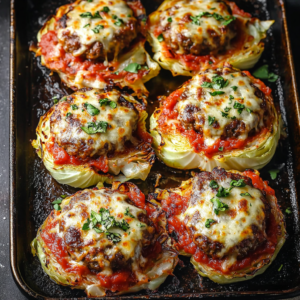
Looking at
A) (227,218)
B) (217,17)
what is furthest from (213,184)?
(217,17)

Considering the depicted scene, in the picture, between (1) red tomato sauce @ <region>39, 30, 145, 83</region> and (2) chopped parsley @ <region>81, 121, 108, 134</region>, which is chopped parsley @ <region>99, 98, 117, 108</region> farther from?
(1) red tomato sauce @ <region>39, 30, 145, 83</region>

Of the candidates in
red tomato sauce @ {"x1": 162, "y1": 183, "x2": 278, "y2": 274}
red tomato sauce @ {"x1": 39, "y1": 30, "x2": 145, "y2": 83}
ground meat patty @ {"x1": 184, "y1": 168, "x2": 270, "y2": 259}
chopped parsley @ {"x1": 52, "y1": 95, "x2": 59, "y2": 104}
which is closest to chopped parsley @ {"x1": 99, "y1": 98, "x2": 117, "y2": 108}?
red tomato sauce @ {"x1": 39, "y1": 30, "x2": 145, "y2": 83}

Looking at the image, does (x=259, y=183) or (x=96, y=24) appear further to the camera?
(x=96, y=24)

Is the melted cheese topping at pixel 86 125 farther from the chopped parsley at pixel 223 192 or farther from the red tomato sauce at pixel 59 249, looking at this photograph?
the chopped parsley at pixel 223 192

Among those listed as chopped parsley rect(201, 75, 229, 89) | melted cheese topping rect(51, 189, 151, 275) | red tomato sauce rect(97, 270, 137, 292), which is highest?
chopped parsley rect(201, 75, 229, 89)

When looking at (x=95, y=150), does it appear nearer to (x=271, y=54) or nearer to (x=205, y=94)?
(x=205, y=94)

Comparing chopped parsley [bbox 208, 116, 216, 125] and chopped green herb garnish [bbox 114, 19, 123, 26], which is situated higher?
chopped green herb garnish [bbox 114, 19, 123, 26]

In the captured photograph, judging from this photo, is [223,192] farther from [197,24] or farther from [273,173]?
[197,24]
